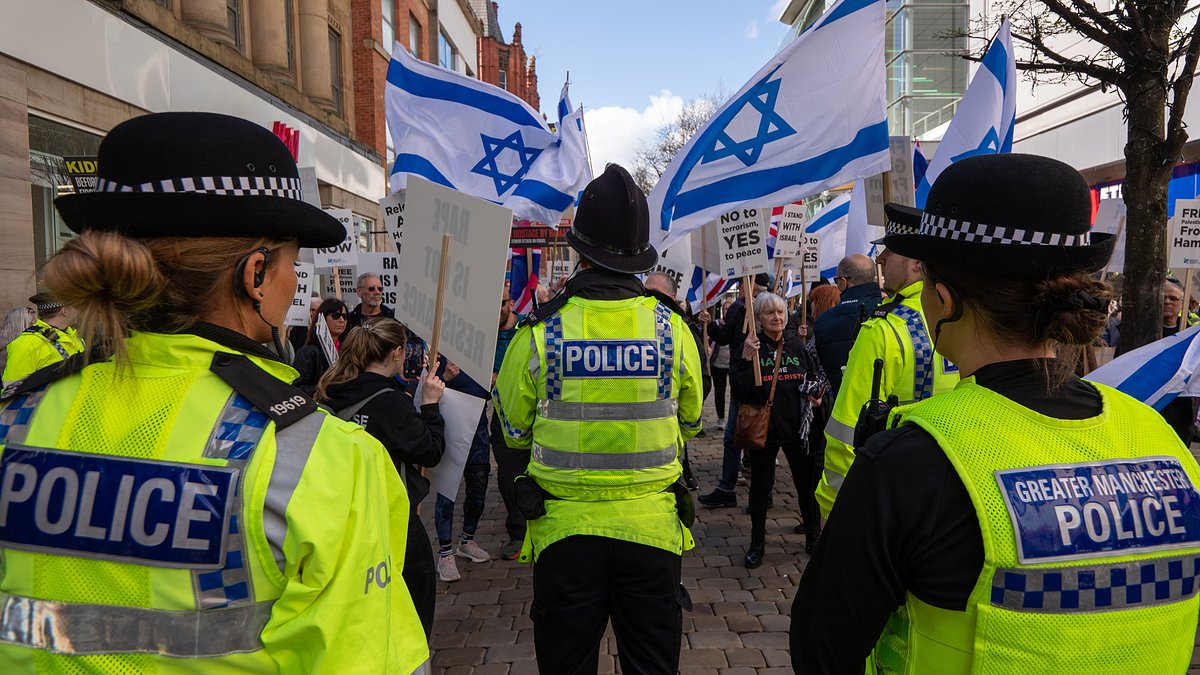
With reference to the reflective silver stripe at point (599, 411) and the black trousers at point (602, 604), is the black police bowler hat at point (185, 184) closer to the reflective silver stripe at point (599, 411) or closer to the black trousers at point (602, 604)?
the reflective silver stripe at point (599, 411)

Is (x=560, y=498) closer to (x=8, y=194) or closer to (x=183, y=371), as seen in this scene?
(x=183, y=371)

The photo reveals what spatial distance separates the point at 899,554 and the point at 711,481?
7.06 meters

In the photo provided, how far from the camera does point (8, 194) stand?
7781mm

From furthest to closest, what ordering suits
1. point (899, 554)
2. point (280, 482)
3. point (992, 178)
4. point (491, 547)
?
1. point (491, 547)
2. point (992, 178)
3. point (899, 554)
4. point (280, 482)

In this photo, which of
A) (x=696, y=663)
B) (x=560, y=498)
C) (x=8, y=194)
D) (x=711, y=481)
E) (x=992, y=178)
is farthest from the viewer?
(x=711, y=481)

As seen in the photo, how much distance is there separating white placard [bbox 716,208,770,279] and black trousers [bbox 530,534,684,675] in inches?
157

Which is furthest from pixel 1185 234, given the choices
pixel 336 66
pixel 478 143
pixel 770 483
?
pixel 336 66

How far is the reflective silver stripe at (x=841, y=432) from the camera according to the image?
3.26 metres

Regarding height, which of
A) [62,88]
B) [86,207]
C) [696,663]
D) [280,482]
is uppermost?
[62,88]

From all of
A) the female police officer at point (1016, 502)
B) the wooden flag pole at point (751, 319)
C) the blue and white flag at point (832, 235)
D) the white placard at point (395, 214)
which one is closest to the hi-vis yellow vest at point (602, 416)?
the female police officer at point (1016, 502)

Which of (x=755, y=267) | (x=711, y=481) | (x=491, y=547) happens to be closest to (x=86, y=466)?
(x=491, y=547)

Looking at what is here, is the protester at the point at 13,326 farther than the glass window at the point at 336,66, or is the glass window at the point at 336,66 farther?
the glass window at the point at 336,66

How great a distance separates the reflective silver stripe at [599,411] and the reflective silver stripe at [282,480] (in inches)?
Answer: 71.2

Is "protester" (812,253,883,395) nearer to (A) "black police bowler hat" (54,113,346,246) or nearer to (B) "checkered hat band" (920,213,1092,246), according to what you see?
(B) "checkered hat band" (920,213,1092,246)
